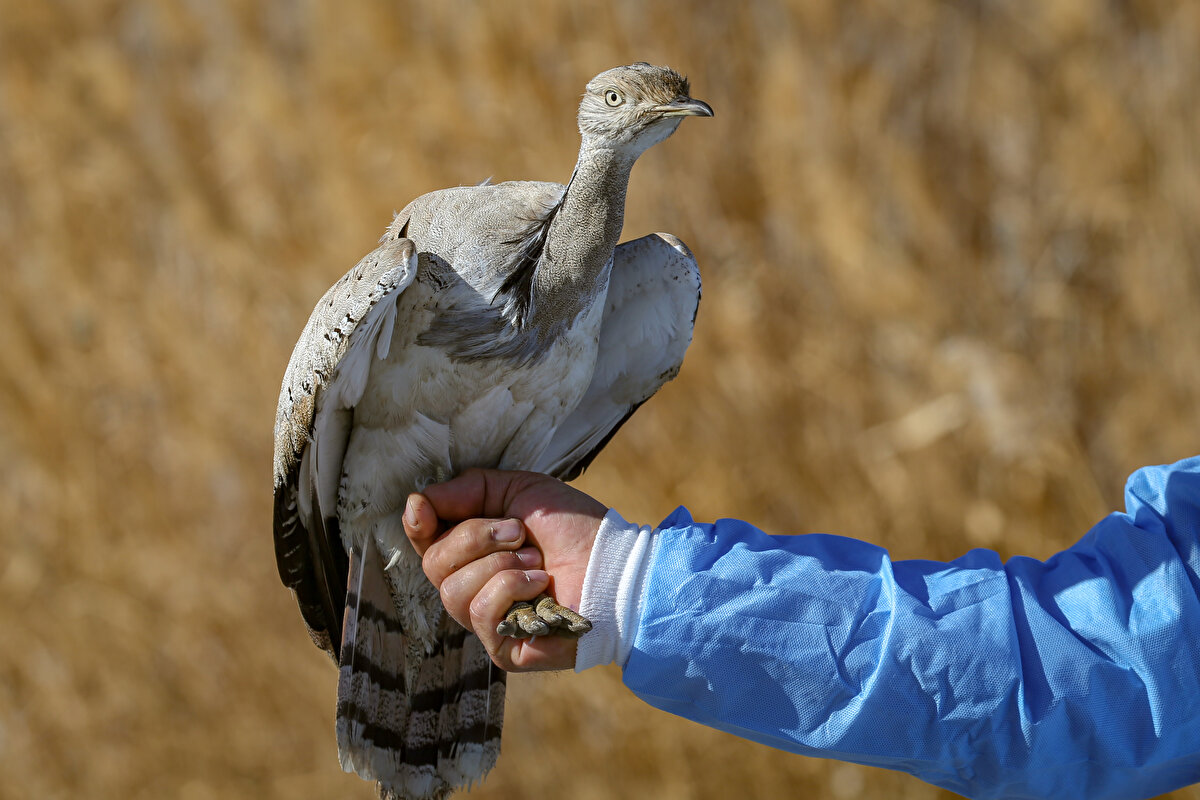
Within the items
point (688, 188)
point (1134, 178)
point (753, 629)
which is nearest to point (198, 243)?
point (688, 188)

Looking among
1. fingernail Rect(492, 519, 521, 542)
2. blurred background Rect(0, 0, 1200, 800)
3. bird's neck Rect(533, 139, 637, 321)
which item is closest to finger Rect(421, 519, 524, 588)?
fingernail Rect(492, 519, 521, 542)

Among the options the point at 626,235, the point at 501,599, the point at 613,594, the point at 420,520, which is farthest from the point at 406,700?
the point at 626,235

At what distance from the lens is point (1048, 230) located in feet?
9.77

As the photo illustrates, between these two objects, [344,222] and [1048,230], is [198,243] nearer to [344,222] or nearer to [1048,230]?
[344,222]

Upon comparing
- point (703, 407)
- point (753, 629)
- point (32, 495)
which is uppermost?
Result: point (32, 495)

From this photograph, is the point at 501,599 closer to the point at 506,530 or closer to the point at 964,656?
the point at 506,530

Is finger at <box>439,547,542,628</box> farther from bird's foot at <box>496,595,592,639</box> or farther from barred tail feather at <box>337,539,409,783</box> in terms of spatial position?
barred tail feather at <box>337,539,409,783</box>

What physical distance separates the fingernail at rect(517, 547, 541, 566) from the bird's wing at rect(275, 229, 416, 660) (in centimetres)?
44

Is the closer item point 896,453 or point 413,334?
point 413,334

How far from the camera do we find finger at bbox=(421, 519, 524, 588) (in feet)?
5.69

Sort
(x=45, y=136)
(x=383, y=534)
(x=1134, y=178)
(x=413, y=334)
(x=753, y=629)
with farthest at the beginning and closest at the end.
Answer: (x=45, y=136)
(x=1134, y=178)
(x=383, y=534)
(x=413, y=334)
(x=753, y=629)

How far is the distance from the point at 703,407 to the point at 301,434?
5.72 ft

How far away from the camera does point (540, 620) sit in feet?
5.06

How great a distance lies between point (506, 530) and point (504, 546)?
1.2 inches
